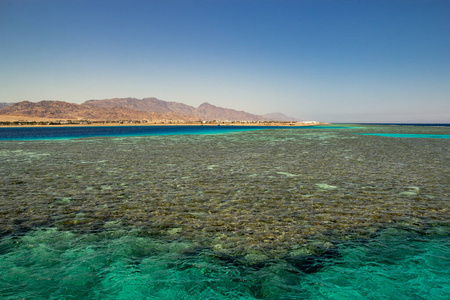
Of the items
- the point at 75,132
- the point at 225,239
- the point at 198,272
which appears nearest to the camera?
the point at 198,272

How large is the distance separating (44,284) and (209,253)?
14.1 ft

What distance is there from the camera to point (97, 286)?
21.5 ft

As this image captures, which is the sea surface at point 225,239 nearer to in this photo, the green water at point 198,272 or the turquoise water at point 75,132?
the green water at point 198,272

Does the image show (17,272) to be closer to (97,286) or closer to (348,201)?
(97,286)

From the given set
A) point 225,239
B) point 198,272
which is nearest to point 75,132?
point 225,239

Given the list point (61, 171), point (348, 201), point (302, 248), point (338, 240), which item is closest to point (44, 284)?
point (302, 248)

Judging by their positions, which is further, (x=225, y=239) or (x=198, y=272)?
(x=225, y=239)

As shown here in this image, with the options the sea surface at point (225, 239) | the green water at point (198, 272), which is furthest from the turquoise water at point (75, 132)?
the green water at point (198, 272)

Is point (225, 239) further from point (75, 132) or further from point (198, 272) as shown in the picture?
point (75, 132)

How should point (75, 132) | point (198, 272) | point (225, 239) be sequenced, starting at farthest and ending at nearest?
point (75, 132) < point (225, 239) < point (198, 272)

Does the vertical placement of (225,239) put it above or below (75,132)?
below

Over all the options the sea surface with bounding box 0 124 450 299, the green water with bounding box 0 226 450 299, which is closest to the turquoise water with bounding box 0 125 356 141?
the sea surface with bounding box 0 124 450 299

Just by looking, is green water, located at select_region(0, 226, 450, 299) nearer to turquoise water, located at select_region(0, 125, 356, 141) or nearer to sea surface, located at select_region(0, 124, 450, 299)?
sea surface, located at select_region(0, 124, 450, 299)

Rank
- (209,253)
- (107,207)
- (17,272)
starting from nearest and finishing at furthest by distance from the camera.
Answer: (17,272) → (209,253) → (107,207)
